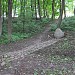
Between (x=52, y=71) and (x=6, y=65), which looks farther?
(x=6, y=65)

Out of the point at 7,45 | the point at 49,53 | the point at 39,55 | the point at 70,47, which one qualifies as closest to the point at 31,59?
the point at 39,55

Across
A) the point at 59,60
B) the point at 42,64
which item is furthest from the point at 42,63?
the point at 59,60

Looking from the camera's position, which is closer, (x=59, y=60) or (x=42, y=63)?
(x=42, y=63)

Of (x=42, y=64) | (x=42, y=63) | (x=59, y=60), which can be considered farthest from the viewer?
(x=59, y=60)

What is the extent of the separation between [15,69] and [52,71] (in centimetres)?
152

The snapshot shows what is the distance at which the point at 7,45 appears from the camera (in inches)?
512

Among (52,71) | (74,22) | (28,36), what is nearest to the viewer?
(52,71)

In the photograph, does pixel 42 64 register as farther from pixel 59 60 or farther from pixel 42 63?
pixel 59 60

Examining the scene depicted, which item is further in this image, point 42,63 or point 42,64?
point 42,63

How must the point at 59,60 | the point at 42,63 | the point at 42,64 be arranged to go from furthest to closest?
the point at 59,60, the point at 42,63, the point at 42,64

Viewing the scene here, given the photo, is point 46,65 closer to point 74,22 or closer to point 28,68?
point 28,68

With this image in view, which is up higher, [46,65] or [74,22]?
[74,22]

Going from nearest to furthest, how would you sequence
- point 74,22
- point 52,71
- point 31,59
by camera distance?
point 52,71, point 31,59, point 74,22

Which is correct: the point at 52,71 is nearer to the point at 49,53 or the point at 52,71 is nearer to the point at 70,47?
the point at 49,53
